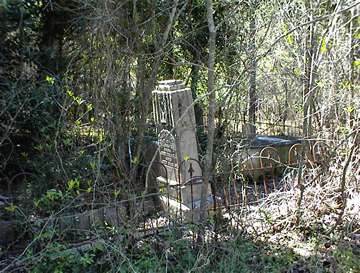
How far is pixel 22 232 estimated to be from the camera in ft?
12.8

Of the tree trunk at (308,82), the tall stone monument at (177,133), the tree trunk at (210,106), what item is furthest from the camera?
the tall stone monument at (177,133)

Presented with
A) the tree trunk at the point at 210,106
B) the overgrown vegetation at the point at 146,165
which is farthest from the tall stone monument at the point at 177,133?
the tree trunk at the point at 210,106

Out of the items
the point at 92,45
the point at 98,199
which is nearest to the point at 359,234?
the point at 98,199

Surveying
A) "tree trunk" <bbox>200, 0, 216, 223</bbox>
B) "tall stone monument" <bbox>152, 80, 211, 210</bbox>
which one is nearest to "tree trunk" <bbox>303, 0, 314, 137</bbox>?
"tree trunk" <bbox>200, 0, 216, 223</bbox>

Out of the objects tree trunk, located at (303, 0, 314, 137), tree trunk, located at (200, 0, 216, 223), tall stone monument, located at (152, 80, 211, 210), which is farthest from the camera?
tall stone monument, located at (152, 80, 211, 210)

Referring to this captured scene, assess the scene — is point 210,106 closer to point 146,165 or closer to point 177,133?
point 146,165

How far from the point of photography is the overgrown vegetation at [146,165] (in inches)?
138

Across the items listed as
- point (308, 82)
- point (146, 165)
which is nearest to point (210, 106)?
point (146, 165)

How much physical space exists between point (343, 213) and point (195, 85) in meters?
3.59

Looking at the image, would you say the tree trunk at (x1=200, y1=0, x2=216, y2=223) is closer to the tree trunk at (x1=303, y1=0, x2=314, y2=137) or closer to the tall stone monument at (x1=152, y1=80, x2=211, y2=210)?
the tree trunk at (x1=303, y1=0, x2=314, y2=137)

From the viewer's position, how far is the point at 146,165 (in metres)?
4.47

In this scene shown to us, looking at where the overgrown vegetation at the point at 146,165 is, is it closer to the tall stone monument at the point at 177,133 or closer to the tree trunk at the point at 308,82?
the tree trunk at the point at 308,82

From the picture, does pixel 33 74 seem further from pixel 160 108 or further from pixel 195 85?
pixel 195 85

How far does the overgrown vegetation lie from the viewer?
3516mm
